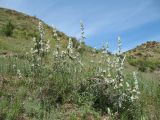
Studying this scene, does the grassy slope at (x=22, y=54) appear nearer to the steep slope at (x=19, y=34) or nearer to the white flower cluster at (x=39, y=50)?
the steep slope at (x=19, y=34)

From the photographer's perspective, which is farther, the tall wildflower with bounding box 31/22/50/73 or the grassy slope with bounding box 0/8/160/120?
the tall wildflower with bounding box 31/22/50/73

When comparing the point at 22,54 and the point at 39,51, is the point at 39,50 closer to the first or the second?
the point at 39,51

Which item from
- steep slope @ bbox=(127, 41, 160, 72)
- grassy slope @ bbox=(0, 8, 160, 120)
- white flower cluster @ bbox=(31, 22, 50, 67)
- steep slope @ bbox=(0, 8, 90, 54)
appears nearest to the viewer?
grassy slope @ bbox=(0, 8, 160, 120)

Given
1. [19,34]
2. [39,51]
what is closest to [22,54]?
[39,51]

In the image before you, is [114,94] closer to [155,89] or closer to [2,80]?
[155,89]

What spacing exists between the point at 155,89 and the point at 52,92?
3154 millimetres

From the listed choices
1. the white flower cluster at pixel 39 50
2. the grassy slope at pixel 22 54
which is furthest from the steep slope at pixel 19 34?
the white flower cluster at pixel 39 50

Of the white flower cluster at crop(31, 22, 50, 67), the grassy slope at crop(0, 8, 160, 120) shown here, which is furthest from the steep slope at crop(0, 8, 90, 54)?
the white flower cluster at crop(31, 22, 50, 67)

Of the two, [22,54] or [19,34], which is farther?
[19,34]

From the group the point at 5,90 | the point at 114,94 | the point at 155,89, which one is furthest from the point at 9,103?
the point at 155,89

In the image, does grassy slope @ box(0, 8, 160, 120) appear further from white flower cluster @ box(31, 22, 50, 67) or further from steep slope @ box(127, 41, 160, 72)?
white flower cluster @ box(31, 22, 50, 67)

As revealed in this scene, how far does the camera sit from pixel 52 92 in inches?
387

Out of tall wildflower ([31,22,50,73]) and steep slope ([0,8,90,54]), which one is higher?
steep slope ([0,8,90,54])

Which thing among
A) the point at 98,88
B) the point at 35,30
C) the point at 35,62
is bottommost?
the point at 98,88
